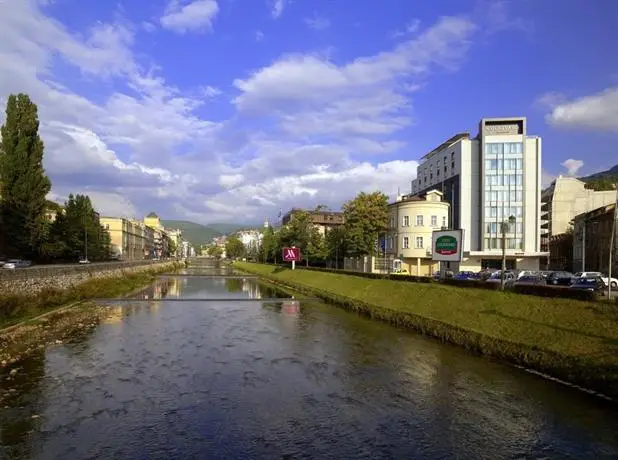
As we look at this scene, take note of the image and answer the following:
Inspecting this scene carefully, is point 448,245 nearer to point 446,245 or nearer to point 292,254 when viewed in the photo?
point 446,245

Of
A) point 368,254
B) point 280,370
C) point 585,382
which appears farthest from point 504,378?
point 368,254

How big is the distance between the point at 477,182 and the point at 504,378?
7707 centimetres

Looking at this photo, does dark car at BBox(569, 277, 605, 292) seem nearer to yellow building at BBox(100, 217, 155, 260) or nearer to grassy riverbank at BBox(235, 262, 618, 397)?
grassy riverbank at BBox(235, 262, 618, 397)

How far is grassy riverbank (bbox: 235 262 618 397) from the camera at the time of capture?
16.8m

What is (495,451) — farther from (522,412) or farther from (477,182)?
(477,182)

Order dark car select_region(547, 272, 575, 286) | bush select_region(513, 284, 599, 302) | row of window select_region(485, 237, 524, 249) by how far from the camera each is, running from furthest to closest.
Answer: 1. row of window select_region(485, 237, 524, 249)
2. dark car select_region(547, 272, 575, 286)
3. bush select_region(513, 284, 599, 302)

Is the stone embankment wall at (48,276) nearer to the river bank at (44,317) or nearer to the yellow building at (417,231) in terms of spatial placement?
the river bank at (44,317)

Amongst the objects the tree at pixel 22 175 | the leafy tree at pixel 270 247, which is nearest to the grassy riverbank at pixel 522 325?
the tree at pixel 22 175

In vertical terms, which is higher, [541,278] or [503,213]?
[503,213]

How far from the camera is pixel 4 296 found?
31641 mm

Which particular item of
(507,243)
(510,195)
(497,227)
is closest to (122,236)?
(497,227)

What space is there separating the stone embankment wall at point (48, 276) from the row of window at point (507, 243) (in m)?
61.8

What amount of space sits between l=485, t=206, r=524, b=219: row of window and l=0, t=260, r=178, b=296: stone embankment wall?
6281 cm

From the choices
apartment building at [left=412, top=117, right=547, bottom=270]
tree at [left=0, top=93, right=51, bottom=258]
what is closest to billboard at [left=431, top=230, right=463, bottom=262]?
apartment building at [left=412, top=117, right=547, bottom=270]
